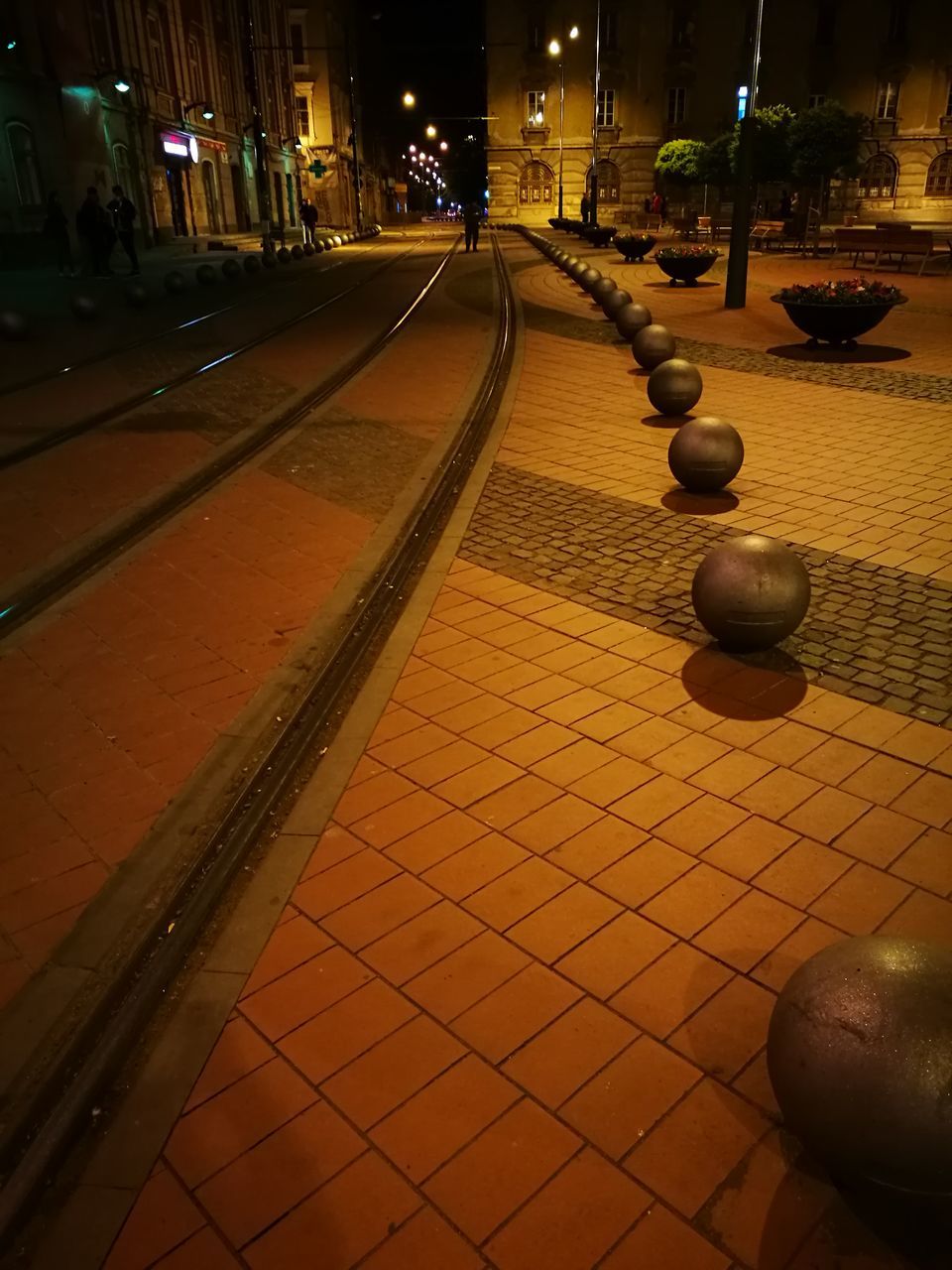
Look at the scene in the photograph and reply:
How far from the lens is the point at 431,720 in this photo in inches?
184

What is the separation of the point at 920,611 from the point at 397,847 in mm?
3641

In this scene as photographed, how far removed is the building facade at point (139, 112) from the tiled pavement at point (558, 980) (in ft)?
106

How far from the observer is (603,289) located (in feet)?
57.4

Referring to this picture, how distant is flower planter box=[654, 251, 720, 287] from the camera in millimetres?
22547

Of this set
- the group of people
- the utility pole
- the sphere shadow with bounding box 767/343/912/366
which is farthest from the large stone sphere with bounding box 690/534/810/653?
the utility pole

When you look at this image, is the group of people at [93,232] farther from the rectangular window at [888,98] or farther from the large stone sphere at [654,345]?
the rectangular window at [888,98]

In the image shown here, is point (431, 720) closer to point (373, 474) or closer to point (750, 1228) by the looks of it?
point (750, 1228)

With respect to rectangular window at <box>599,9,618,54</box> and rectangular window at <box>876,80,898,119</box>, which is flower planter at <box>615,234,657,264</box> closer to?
rectangular window at <box>876,80,898,119</box>

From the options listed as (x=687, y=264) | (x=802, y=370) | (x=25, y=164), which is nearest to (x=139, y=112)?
(x=25, y=164)

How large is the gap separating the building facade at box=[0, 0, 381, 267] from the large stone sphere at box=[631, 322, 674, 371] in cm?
2534

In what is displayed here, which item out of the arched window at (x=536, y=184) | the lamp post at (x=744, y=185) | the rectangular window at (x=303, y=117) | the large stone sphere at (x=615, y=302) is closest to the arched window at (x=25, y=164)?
the large stone sphere at (x=615, y=302)

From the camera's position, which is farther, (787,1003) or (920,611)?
(920,611)

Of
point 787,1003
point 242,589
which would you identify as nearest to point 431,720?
point 242,589

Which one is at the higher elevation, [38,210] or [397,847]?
[38,210]
